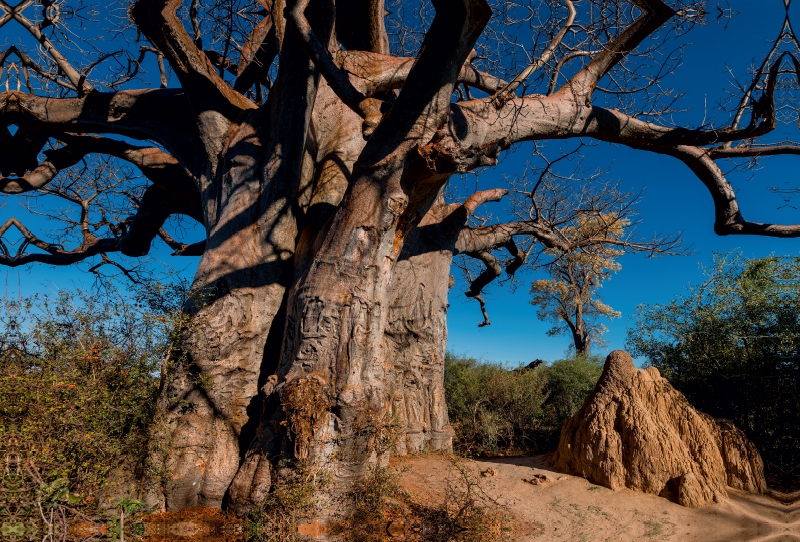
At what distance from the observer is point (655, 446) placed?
4.85 m

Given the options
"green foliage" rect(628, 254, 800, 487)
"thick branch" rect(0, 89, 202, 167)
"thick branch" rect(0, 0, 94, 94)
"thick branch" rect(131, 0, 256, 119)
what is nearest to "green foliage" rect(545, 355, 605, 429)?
"green foliage" rect(628, 254, 800, 487)

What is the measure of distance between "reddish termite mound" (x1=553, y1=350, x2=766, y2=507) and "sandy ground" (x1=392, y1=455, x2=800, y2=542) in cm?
13

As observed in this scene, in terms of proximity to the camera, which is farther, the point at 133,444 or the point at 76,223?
the point at 76,223

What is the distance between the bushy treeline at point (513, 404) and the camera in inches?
306

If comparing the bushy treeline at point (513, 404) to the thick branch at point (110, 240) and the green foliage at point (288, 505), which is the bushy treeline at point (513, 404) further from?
the thick branch at point (110, 240)

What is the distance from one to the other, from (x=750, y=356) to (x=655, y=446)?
2323mm

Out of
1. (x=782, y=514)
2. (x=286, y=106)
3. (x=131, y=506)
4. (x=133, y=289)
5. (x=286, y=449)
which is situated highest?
(x=286, y=106)

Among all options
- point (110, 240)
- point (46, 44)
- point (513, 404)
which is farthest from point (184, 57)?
point (513, 404)

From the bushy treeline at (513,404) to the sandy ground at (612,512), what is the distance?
1.98m

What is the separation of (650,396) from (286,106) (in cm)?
501

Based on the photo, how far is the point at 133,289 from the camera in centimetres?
443

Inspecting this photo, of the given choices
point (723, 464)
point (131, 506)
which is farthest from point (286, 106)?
point (723, 464)

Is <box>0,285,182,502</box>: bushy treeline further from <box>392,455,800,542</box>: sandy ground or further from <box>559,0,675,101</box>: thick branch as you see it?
<box>559,0,675,101</box>: thick branch

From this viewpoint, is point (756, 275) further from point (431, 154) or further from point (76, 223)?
point (76, 223)
